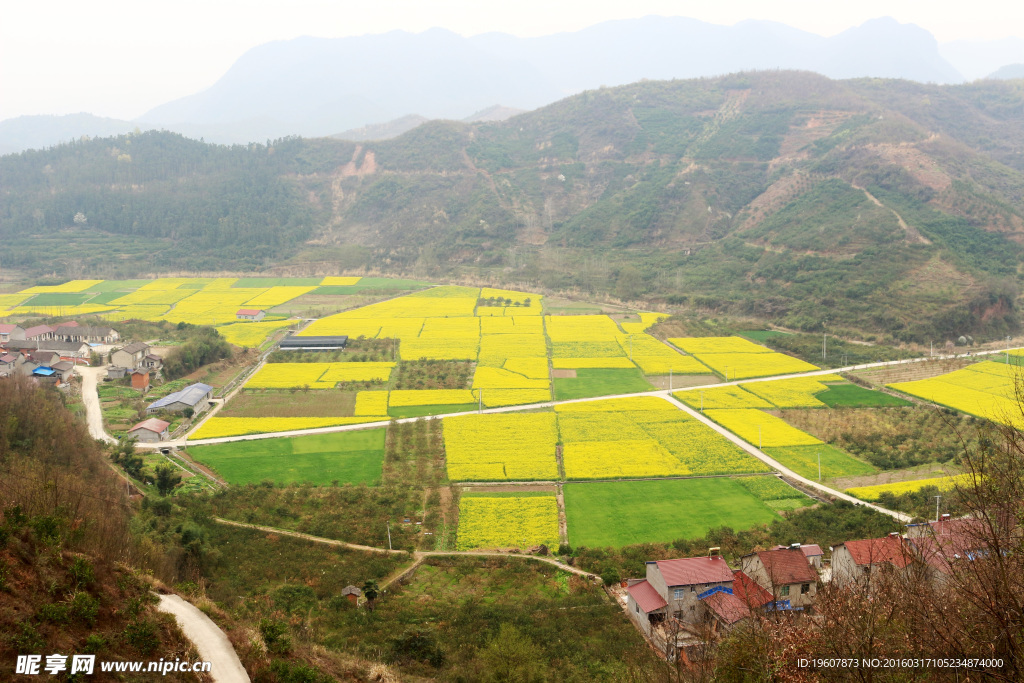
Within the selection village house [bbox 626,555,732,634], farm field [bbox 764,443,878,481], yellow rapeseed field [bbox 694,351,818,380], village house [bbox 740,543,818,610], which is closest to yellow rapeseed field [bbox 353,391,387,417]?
farm field [bbox 764,443,878,481]

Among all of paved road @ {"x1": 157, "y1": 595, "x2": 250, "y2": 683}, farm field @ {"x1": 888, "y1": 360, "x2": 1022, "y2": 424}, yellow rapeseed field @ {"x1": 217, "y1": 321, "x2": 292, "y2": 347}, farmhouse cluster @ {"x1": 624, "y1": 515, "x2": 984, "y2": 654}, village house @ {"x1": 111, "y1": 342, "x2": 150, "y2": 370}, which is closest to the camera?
paved road @ {"x1": 157, "y1": 595, "x2": 250, "y2": 683}

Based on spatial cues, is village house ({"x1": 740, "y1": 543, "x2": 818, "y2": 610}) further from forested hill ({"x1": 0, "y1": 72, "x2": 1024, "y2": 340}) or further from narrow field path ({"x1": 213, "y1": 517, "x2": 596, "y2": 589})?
forested hill ({"x1": 0, "y1": 72, "x2": 1024, "y2": 340})

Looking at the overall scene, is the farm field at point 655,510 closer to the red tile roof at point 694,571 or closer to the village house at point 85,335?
the red tile roof at point 694,571

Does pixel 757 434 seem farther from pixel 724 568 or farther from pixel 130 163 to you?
pixel 130 163

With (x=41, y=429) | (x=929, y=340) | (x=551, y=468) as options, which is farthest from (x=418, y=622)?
(x=929, y=340)

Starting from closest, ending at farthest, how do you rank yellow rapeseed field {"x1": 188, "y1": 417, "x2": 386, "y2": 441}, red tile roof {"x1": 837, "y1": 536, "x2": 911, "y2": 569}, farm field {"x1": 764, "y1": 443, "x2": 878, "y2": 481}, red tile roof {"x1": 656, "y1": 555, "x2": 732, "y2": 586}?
red tile roof {"x1": 656, "y1": 555, "x2": 732, "y2": 586} < red tile roof {"x1": 837, "y1": 536, "x2": 911, "y2": 569} < farm field {"x1": 764, "y1": 443, "x2": 878, "y2": 481} < yellow rapeseed field {"x1": 188, "y1": 417, "x2": 386, "y2": 441}

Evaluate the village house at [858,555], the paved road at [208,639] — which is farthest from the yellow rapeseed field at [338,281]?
the paved road at [208,639]

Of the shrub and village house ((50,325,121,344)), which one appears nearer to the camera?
the shrub
